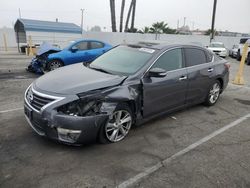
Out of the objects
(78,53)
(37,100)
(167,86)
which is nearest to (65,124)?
(37,100)

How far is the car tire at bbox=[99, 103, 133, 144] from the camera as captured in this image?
358 cm

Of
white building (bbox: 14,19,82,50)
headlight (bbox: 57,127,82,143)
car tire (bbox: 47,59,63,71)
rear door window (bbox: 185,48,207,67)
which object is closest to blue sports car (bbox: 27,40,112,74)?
car tire (bbox: 47,59,63,71)

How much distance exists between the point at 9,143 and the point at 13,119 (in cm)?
104

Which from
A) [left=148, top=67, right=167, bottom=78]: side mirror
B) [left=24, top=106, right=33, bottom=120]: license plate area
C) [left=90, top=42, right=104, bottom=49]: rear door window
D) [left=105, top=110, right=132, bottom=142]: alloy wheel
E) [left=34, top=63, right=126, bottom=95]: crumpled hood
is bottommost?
[left=105, top=110, right=132, bottom=142]: alloy wheel

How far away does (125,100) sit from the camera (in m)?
3.69

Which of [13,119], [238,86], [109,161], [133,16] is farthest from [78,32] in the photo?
[109,161]

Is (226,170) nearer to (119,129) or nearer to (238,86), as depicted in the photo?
(119,129)

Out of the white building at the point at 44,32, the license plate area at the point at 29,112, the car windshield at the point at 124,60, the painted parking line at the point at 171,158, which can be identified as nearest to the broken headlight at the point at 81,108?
the license plate area at the point at 29,112

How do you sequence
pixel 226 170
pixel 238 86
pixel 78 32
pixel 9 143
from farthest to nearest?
pixel 78 32, pixel 238 86, pixel 9 143, pixel 226 170

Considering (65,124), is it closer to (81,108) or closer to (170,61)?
(81,108)

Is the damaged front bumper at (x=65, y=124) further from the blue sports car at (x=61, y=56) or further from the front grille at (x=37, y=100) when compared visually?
the blue sports car at (x=61, y=56)

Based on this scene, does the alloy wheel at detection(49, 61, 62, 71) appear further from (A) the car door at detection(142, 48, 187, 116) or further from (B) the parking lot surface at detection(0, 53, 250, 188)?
(A) the car door at detection(142, 48, 187, 116)

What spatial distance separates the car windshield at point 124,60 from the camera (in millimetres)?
4145

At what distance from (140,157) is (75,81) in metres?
1.49
